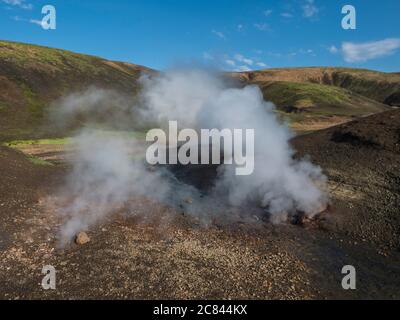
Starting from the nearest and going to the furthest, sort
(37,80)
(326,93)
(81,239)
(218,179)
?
(81,239) → (218,179) → (37,80) → (326,93)

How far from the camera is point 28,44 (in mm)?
85500

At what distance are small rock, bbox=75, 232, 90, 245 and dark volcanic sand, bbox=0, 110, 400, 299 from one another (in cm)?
22

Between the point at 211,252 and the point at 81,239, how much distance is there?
5032mm

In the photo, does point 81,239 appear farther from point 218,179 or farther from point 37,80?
point 37,80

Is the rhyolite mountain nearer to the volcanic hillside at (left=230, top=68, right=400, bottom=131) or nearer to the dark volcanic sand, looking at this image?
the volcanic hillside at (left=230, top=68, right=400, bottom=131)

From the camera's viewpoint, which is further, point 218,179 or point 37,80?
point 37,80

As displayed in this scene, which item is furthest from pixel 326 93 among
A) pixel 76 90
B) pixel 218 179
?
pixel 218 179

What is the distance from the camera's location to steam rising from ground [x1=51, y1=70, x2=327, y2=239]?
15859 mm

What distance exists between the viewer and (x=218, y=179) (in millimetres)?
20500

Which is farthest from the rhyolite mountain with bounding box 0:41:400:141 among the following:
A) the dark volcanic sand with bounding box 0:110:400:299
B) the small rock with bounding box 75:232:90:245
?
the small rock with bounding box 75:232:90:245

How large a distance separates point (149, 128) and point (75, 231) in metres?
41.8

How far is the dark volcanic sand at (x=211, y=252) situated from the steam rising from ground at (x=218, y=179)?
3.50 feet
